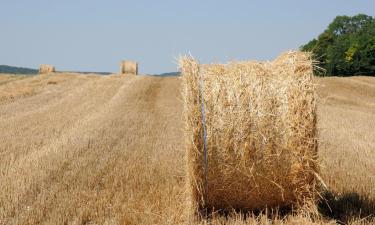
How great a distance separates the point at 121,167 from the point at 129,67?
84.1ft

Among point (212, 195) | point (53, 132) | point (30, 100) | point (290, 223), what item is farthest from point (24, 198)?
point (30, 100)

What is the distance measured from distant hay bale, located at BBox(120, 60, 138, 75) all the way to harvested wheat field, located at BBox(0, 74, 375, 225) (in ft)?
52.0

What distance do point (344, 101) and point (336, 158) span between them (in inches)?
536

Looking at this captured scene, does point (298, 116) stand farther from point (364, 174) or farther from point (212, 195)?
point (364, 174)

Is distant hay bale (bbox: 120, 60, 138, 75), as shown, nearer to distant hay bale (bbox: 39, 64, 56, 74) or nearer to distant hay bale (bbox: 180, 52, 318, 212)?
distant hay bale (bbox: 39, 64, 56, 74)

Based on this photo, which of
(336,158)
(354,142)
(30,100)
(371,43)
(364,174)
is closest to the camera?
(364,174)

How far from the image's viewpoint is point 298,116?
18.1 feet

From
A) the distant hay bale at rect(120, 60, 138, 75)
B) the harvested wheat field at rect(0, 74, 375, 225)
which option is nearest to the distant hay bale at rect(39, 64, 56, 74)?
the distant hay bale at rect(120, 60, 138, 75)

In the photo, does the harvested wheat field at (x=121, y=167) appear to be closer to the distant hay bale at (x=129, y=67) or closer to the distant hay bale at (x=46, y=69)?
the distant hay bale at (x=129, y=67)

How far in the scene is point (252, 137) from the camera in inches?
217

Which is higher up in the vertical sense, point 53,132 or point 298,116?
point 298,116

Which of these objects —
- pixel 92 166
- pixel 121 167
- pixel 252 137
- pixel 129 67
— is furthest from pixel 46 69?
pixel 252 137

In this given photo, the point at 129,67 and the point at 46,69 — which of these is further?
the point at 46,69

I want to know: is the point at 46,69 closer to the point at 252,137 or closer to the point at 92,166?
the point at 92,166
